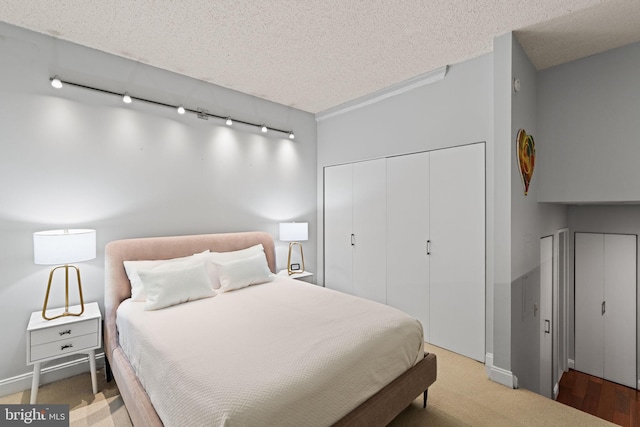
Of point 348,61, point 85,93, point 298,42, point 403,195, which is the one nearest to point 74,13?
point 85,93

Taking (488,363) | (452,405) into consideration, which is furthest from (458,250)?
(452,405)

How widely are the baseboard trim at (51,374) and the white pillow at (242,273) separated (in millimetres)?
1272

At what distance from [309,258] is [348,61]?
273 cm

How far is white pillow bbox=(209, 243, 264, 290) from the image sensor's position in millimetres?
3029

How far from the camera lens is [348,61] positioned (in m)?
2.98

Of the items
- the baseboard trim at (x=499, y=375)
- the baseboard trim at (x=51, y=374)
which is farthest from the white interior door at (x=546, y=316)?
the baseboard trim at (x=51, y=374)

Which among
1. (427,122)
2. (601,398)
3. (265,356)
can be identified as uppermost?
(427,122)

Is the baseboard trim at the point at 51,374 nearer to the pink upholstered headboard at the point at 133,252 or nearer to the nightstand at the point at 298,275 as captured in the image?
the pink upholstered headboard at the point at 133,252

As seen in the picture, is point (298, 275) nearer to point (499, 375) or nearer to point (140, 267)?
point (140, 267)

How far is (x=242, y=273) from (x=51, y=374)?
1763 mm

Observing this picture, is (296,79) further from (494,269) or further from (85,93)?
(494,269)

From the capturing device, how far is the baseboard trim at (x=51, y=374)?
2.37m

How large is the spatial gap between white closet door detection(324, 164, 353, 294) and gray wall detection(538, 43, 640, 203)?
7.34ft

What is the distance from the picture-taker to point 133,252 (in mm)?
2824
